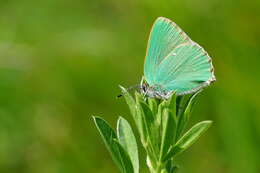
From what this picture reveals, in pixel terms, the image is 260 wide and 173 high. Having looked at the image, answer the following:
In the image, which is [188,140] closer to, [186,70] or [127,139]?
[127,139]

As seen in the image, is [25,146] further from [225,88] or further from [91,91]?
[225,88]

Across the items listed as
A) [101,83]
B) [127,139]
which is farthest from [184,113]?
[101,83]

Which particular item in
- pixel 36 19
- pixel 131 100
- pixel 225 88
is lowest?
pixel 225 88

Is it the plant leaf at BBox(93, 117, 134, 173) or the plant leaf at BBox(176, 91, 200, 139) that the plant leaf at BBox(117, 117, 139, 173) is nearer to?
the plant leaf at BBox(93, 117, 134, 173)

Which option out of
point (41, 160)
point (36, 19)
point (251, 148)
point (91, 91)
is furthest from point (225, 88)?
point (36, 19)

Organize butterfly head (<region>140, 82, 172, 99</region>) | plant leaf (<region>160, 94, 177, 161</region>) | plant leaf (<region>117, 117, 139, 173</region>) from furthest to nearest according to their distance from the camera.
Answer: butterfly head (<region>140, 82, 172, 99</region>) → plant leaf (<region>117, 117, 139, 173</region>) → plant leaf (<region>160, 94, 177, 161</region>)

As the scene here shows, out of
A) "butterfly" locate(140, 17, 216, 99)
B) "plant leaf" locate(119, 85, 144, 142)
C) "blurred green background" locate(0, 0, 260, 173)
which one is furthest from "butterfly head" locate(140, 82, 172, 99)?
"blurred green background" locate(0, 0, 260, 173)
